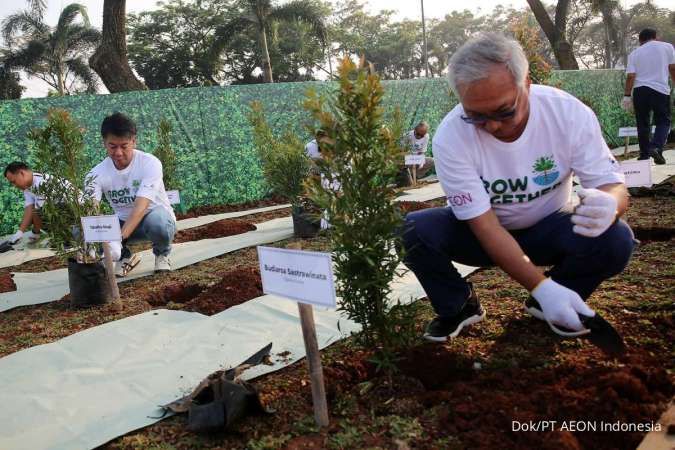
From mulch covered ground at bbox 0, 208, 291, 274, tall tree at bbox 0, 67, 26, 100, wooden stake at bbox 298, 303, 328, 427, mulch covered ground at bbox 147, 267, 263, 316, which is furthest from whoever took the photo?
tall tree at bbox 0, 67, 26, 100

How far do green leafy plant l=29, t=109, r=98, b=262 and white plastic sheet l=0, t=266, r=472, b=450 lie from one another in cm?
106

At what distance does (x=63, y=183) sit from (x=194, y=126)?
537cm

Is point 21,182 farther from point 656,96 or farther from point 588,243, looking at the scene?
point 656,96

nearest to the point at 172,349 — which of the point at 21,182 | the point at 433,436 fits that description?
the point at 433,436

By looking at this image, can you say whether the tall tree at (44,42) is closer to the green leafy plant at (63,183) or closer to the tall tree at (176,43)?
the tall tree at (176,43)

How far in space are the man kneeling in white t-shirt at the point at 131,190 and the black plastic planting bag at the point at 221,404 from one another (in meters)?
2.45

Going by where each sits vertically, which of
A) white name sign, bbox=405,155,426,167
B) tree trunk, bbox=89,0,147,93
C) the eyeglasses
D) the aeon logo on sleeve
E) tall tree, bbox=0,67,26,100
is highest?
tall tree, bbox=0,67,26,100

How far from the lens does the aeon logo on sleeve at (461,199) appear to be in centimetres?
220

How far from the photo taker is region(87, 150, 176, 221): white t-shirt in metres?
4.39

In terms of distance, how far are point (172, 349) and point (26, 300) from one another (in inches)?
77.9

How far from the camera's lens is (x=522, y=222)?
8.00 ft

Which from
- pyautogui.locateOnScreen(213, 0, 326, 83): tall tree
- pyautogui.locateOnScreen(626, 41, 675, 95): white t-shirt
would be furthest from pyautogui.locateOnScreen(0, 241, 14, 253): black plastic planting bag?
pyautogui.locateOnScreen(213, 0, 326, 83): tall tree

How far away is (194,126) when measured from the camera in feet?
29.7

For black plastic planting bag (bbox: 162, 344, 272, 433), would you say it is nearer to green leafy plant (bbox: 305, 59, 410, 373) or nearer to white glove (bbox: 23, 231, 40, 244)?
green leafy plant (bbox: 305, 59, 410, 373)
